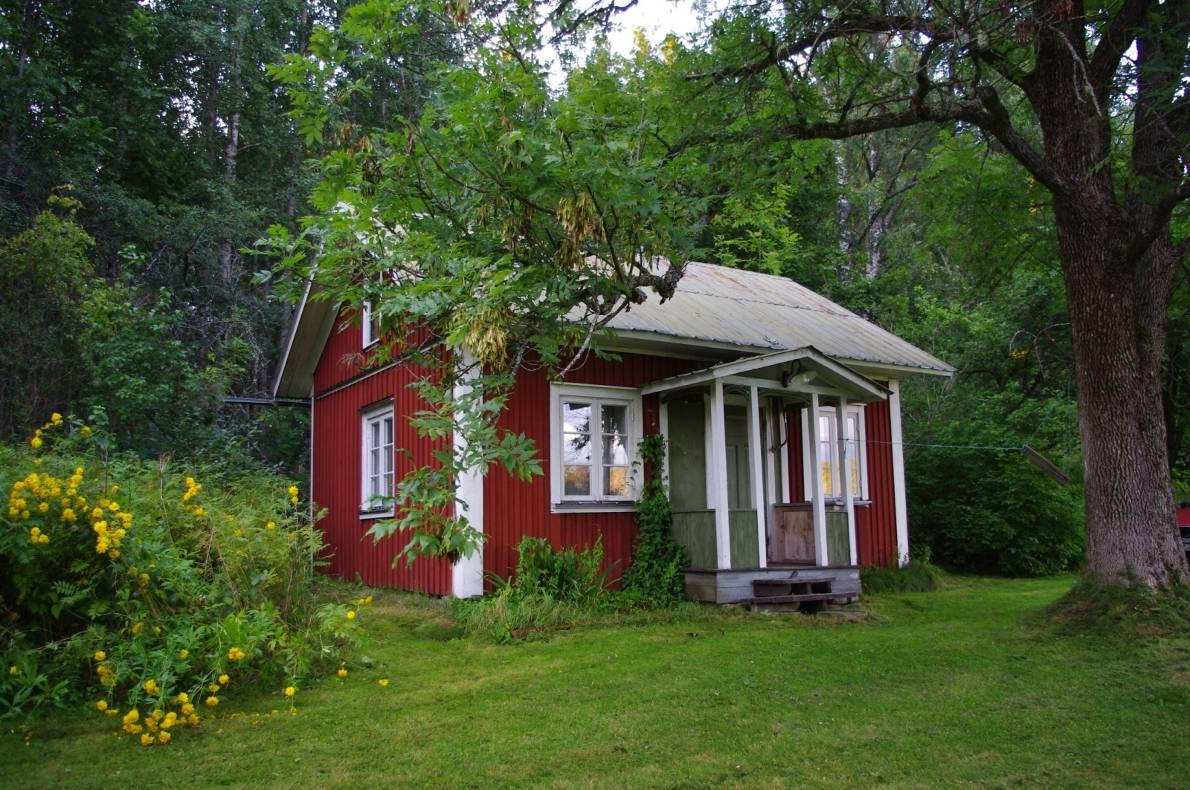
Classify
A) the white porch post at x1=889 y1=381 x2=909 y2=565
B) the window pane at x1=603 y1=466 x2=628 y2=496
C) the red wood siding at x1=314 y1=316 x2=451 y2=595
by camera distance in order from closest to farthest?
the window pane at x1=603 y1=466 x2=628 y2=496 < the red wood siding at x1=314 y1=316 x2=451 y2=595 < the white porch post at x1=889 y1=381 x2=909 y2=565

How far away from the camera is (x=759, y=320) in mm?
13484

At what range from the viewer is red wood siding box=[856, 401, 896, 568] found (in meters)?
13.8

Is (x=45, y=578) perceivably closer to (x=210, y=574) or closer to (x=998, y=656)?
(x=210, y=574)

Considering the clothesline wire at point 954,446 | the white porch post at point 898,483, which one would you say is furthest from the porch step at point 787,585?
the clothesline wire at point 954,446

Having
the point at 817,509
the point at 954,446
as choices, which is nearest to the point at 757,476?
the point at 817,509

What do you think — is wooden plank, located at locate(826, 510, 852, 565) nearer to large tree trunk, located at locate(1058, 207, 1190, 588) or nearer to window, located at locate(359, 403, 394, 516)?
large tree trunk, located at locate(1058, 207, 1190, 588)

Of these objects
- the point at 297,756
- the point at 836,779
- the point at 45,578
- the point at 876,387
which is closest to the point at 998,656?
the point at 836,779

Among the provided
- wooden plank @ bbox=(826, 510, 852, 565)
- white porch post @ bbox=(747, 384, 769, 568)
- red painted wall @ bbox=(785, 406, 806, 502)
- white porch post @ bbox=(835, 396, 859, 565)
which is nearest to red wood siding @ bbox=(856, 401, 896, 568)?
red painted wall @ bbox=(785, 406, 806, 502)

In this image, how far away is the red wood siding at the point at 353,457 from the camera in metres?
11.6

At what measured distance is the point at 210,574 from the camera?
6.74 meters

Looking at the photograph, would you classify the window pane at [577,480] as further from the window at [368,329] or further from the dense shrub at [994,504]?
the dense shrub at [994,504]

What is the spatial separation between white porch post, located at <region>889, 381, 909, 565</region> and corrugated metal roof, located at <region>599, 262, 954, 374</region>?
806 mm

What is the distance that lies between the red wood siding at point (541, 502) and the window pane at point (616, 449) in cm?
37

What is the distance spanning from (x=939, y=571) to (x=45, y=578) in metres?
12.7
